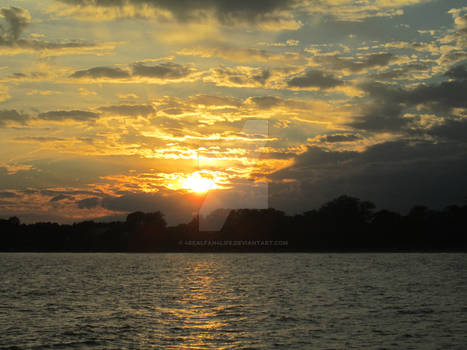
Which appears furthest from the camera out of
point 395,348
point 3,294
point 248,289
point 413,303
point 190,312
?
point 248,289

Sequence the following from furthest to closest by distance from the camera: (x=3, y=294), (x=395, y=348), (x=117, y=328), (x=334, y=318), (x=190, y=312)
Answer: (x=3, y=294)
(x=190, y=312)
(x=334, y=318)
(x=117, y=328)
(x=395, y=348)

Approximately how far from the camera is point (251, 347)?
33.2 metres

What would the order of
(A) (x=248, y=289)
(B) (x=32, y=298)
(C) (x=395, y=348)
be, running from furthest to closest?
1. (A) (x=248, y=289)
2. (B) (x=32, y=298)
3. (C) (x=395, y=348)

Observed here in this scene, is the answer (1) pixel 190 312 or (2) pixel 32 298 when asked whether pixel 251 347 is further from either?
(2) pixel 32 298

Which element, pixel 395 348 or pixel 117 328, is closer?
pixel 395 348

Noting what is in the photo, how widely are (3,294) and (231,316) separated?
38.3m

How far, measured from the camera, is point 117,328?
40.5m

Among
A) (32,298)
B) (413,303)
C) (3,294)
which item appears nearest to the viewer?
(413,303)

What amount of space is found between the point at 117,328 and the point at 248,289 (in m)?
36.0

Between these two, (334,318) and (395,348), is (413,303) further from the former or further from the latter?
(395,348)

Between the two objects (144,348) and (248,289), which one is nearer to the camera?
(144,348)

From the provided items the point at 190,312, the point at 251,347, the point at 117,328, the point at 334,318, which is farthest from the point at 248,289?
the point at 251,347

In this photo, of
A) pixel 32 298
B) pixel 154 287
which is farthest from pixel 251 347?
pixel 154 287

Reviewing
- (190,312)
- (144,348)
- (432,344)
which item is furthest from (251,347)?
(190,312)
